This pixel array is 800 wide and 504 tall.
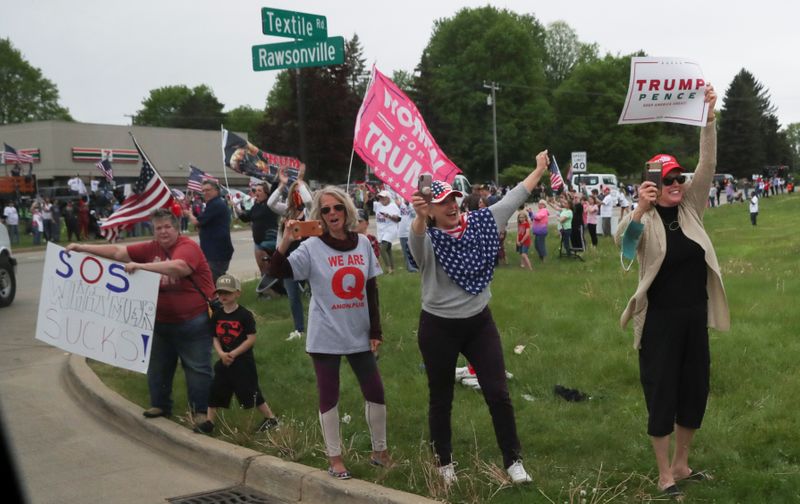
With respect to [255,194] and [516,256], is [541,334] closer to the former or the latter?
[255,194]

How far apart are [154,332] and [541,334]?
4168mm

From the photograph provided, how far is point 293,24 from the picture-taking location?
8.60 m

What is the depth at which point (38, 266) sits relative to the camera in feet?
69.9

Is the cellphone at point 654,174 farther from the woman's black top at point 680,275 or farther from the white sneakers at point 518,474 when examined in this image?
the white sneakers at point 518,474

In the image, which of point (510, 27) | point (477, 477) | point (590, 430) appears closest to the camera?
point (477, 477)

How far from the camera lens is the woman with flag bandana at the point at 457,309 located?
15.8 ft

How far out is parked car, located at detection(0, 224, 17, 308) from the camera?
1334 centimetres

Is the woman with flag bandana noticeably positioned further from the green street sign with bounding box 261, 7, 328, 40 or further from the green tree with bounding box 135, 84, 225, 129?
the green tree with bounding box 135, 84, 225, 129

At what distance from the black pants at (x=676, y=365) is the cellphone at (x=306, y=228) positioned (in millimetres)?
2033

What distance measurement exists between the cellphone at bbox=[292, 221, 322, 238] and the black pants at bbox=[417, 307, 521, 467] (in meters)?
0.84

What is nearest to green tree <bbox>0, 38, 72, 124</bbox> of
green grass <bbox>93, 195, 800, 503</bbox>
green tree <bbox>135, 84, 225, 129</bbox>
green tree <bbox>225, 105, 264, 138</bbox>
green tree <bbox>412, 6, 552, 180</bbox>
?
green tree <bbox>135, 84, 225, 129</bbox>

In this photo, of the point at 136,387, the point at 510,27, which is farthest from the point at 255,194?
the point at 510,27

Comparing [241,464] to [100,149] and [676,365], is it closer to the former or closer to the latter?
[676,365]

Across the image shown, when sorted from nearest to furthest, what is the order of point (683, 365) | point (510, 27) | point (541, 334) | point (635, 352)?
point (683, 365) < point (635, 352) < point (541, 334) < point (510, 27)
